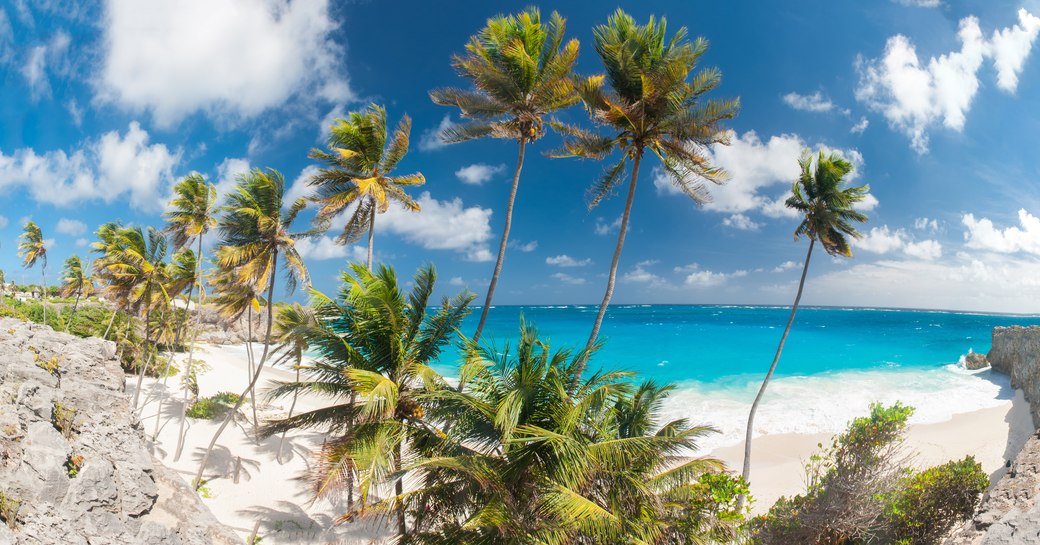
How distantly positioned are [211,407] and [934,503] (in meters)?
28.8

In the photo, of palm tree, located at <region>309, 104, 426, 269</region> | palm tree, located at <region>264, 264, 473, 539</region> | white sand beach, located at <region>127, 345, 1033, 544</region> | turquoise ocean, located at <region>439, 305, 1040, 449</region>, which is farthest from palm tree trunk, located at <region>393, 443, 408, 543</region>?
palm tree, located at <region>309, 104, 426, 269</region>

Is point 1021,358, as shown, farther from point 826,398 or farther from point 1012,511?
point 1012,511

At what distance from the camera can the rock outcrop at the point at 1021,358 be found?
25717 millimetres

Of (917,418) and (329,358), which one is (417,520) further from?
(917,418)

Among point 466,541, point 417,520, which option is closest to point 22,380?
point 417,520

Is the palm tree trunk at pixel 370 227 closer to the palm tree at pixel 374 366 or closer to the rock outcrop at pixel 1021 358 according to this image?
the palm tree at pixel 374 366

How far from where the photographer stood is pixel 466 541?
6.33m

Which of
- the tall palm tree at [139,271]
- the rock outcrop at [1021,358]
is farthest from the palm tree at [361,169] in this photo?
the rock outcrop at [1021,358]

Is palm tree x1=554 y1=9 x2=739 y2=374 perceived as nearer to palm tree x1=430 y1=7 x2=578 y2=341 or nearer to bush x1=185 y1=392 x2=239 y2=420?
palm tree x1=430 y1=7 x2=578 y2=341

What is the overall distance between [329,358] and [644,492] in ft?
20.4

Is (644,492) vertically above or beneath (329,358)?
beneath

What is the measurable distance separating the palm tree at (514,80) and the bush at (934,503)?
10.8 meters

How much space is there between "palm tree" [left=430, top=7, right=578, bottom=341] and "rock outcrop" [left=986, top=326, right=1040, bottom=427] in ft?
93.2

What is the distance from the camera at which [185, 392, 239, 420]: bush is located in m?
21.6
